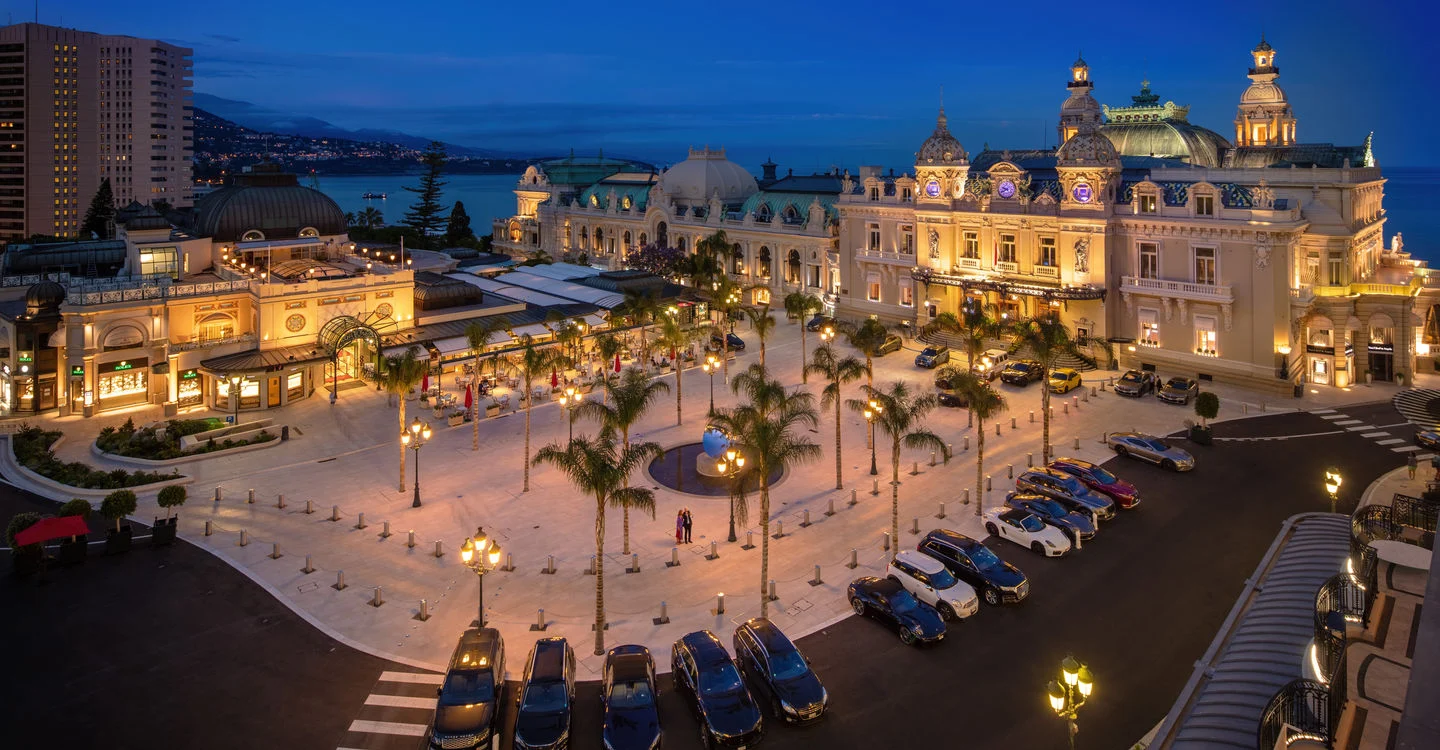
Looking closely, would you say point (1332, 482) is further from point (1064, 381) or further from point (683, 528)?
point (683, 528)

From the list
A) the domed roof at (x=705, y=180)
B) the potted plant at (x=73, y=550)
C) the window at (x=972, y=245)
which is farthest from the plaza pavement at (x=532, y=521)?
the domed roof at (x=705, y=180)

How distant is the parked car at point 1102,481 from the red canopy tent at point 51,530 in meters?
39.0

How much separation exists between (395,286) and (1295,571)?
5402cm

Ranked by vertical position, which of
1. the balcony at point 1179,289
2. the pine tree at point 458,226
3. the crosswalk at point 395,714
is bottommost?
the crosswalk at point 395,714

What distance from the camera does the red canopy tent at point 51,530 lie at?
29.0m

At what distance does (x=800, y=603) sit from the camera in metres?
27.9

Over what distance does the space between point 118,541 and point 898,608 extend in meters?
28.9

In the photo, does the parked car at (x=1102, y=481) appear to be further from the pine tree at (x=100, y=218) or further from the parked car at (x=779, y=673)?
the pine tree at (x=100, y=218)

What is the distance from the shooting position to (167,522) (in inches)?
1286

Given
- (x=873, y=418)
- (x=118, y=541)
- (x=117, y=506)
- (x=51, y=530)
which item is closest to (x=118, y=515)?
(x=117, y=506)

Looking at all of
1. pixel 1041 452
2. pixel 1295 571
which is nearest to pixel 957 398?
pixel 1041 452

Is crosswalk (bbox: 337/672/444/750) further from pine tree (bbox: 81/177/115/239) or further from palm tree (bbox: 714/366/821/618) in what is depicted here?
pine tree (bbox: 81/177/115/239)

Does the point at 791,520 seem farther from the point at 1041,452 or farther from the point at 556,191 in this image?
the point at 556,191

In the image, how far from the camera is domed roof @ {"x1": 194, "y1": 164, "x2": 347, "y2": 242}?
62.9 meters
